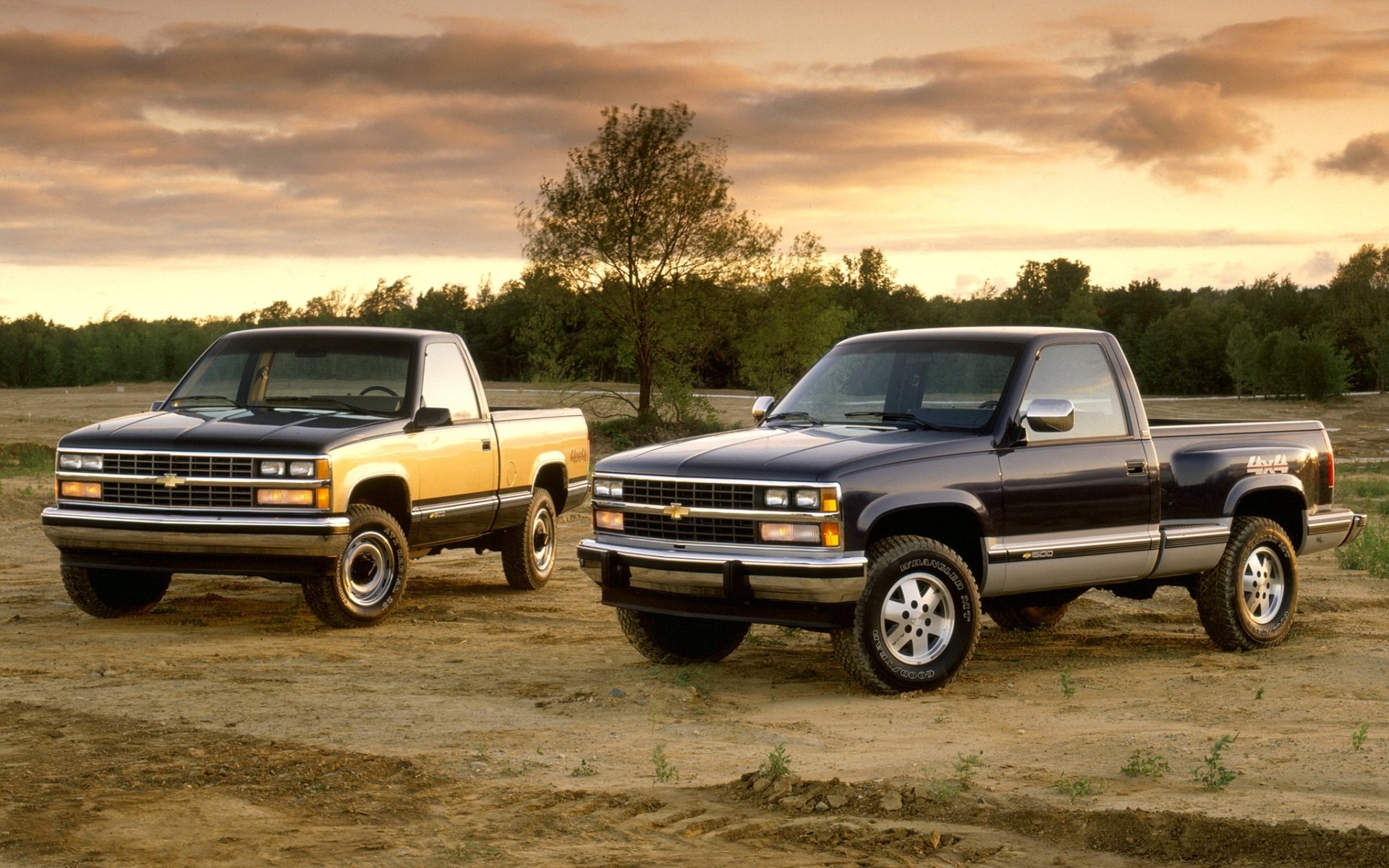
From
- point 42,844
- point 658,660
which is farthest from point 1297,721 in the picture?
point 42,844

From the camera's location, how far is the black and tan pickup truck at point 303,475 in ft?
36.2

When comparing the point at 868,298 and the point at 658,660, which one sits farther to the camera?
the point at 868,298

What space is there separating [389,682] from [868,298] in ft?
328

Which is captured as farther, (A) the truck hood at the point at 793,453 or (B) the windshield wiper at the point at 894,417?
(B) the windshield wiper at the point at 894,417

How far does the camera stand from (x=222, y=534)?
10945mm

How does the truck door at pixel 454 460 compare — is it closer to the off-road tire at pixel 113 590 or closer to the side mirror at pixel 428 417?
the side mirror at pixel 428 417

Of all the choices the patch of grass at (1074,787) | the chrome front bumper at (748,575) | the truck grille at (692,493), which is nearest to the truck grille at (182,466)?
the truck grille at (692,493)

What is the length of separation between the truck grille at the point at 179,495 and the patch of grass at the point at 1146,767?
20.7ft

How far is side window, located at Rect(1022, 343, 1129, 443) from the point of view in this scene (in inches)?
392

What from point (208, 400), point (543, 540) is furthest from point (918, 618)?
point (208, 400)

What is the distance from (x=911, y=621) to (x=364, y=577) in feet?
14.9

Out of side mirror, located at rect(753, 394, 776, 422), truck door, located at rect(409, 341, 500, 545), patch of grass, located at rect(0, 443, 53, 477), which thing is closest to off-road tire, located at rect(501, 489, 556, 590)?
truck door, located at rect(409, 341, 500, 545)

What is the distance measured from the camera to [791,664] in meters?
10.4

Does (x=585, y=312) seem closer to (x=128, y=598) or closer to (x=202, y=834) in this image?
(x=128, y=598)
